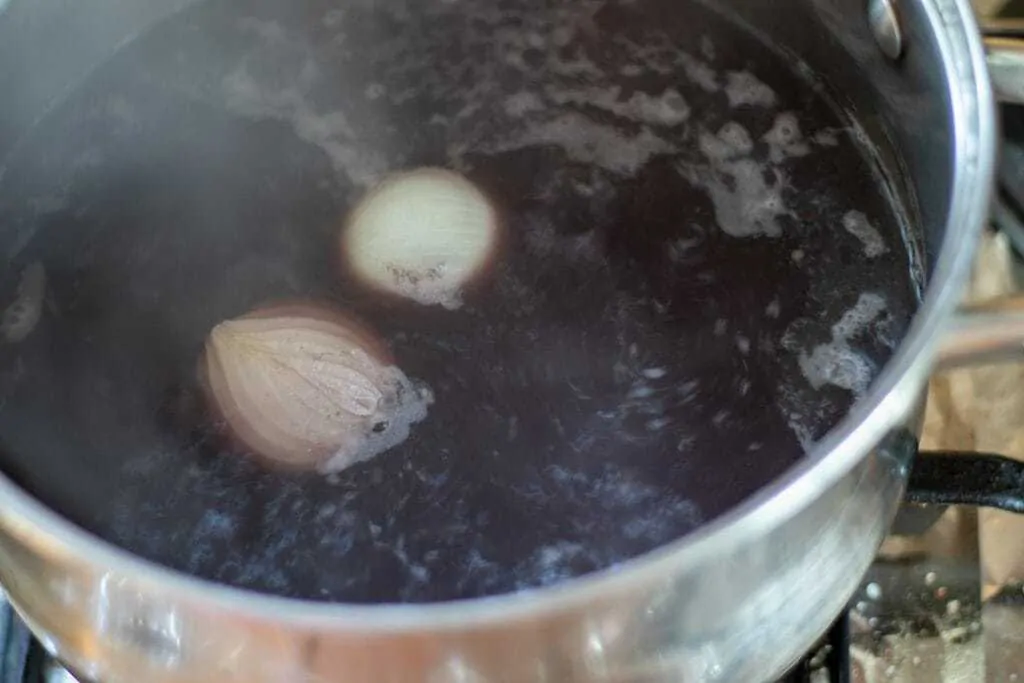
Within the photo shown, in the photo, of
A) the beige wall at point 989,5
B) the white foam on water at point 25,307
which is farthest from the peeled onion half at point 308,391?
the beige wall at point 989,5

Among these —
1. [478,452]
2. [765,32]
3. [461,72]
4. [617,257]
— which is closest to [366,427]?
[478,452]

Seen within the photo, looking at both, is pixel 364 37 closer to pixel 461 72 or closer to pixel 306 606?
pixel 461 72

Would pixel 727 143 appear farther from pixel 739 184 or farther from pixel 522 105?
pixel 522 105

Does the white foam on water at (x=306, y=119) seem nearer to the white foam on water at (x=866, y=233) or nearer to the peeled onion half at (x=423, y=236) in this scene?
the peeled onion half at (x=423, y=236)

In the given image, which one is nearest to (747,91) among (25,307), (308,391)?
(308,391)

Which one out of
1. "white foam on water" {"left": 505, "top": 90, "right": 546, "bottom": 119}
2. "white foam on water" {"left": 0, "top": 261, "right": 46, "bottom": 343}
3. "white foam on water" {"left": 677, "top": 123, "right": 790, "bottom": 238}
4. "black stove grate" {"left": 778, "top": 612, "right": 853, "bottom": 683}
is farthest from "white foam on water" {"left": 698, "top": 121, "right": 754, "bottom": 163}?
"white foam on water" {"left": 0, "top": 261, "right": 46, "bottom": 343}
